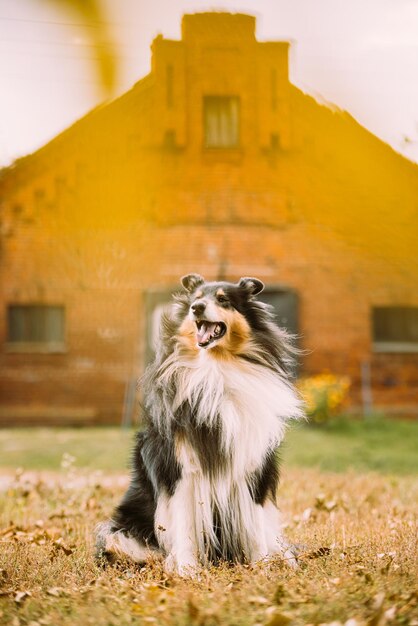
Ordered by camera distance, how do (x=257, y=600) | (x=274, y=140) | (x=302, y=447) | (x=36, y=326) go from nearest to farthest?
(x=257, y=600)
(x=302, y=447)
(x=36, y=326)
(x=274, y=140)

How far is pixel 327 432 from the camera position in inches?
618

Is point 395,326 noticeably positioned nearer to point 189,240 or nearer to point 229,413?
point 189,240

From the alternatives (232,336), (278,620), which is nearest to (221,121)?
(232,336)

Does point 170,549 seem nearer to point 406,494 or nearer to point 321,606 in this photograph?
point 321,606

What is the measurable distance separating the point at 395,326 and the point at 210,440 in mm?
14959

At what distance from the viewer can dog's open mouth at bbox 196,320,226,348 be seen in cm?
519

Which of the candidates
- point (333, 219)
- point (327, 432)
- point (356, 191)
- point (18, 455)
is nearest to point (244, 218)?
point (333, 219)

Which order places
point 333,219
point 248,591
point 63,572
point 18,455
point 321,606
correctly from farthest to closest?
point 333,219 → point 18,455 → point 63,572 → point 248,591 → point 321,606

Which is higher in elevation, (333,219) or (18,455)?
(333,219)

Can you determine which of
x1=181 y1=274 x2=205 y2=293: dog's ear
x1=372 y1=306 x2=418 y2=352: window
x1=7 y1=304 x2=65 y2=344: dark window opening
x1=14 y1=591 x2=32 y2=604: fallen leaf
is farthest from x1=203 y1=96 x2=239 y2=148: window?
x1=14 y1=591 x2=32 y2=604: fallen leaf

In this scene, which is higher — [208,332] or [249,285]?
[249,285]

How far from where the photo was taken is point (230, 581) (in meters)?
4.41

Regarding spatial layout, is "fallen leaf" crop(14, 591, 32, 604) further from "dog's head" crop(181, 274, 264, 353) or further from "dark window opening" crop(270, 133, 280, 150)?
"dark window opening" crop(270, 133, 280, 150)

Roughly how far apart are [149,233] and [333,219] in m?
4.00
